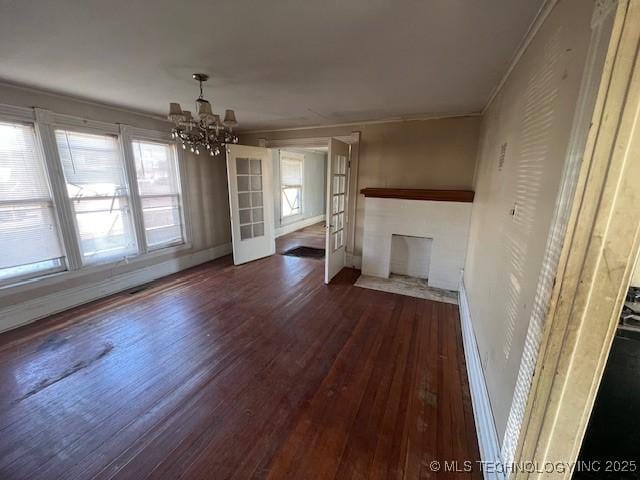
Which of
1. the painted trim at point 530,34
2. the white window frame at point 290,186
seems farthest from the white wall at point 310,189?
the painted trim at point 530,34

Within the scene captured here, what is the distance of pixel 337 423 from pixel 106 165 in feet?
12.6

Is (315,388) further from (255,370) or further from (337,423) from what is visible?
(255,370)

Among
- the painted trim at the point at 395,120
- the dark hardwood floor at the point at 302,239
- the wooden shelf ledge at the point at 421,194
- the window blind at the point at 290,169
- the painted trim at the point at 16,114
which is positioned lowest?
the dark hardwood floor at the point at 302,239

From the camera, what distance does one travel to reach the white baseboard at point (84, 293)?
261 cm

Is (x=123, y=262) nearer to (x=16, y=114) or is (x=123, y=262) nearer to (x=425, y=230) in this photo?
(x=16, y=114)

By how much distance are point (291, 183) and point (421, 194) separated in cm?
426

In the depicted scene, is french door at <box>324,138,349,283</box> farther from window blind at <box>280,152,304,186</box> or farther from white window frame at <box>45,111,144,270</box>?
window blind at <box>280,152,304,186</box>

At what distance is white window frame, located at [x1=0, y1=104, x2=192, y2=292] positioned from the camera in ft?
8.52

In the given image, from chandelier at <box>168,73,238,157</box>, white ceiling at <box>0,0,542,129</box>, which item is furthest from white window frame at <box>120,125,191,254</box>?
chandelier at <box>168,73,238,157</box>

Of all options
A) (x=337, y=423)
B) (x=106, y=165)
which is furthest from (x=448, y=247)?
(x=106, y=165)

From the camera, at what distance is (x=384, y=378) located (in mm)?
2004

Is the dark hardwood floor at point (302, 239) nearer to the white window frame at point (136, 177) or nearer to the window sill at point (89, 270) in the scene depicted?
the white window frame at point (136, 177)

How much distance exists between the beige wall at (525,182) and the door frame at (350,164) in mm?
2223

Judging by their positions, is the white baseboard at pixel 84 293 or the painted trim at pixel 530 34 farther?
the white baseboard at pixel 84 293
